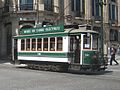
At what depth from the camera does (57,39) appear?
22812mm

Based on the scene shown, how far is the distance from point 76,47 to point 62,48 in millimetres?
1001

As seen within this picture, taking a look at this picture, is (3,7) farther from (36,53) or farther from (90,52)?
(90,52)

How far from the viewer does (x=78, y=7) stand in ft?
155

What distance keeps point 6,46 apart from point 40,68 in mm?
19379

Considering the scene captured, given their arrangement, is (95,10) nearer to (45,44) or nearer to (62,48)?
(45,44)

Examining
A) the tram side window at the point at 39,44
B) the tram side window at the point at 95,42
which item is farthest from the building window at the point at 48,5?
the tram side window at the point at 95,42

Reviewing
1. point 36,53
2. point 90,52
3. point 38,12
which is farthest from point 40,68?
point 38,12

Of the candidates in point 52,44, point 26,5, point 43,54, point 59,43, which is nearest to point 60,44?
point 59,43

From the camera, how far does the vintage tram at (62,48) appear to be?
70.5 feet

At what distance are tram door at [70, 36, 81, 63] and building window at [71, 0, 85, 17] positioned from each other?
80.1 ft

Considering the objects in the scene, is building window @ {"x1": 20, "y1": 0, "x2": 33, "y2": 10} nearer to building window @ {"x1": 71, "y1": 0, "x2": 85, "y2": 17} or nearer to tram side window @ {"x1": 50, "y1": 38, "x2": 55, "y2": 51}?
building window @ {"x1": 71, "y1": 0, "x2": 85, "y2": 17}

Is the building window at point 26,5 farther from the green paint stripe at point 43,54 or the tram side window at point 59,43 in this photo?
the tram side window at point 59,43

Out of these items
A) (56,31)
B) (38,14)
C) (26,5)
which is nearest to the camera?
(56,31)

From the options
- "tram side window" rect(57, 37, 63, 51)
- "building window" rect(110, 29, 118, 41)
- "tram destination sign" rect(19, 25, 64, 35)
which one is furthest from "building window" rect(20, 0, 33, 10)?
"tram side window" rect(57, 37, 63, 51)
